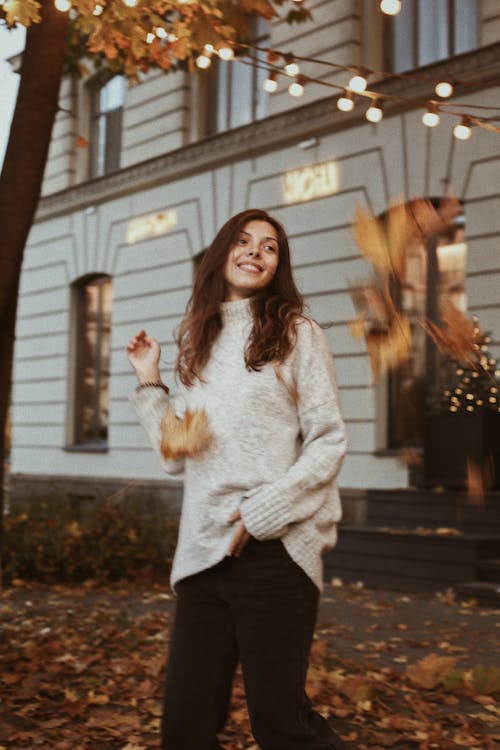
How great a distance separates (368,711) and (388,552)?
492 cm

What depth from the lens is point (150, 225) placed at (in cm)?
1631

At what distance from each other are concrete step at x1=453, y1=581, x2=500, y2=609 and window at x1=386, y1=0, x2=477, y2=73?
6224mm

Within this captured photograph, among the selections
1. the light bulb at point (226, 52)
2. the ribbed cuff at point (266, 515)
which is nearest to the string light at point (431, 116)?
the light bulb at point (226, 52)

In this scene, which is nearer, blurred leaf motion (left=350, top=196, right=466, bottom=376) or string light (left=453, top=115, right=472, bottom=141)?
blurred leaf motion (left=350, top=196, right=466, bottom=376)

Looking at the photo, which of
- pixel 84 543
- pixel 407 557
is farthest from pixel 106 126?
pixel 407 557

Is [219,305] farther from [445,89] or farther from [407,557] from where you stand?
[407,557]

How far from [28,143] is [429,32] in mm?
8043

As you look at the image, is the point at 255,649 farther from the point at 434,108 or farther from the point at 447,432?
the point at 447,432

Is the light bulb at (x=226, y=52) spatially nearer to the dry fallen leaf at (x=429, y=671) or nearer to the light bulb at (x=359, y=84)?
the light bulb at (x=359, y=84)

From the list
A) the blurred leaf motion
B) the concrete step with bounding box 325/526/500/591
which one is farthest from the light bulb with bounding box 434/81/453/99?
the concrete step with bounding box 325/526/500/591

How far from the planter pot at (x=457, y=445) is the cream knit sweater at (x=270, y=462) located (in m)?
7.60

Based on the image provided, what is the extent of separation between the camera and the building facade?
473 inches

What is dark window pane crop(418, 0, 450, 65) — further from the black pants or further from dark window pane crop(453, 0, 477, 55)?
the black pants

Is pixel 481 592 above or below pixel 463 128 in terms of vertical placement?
below
